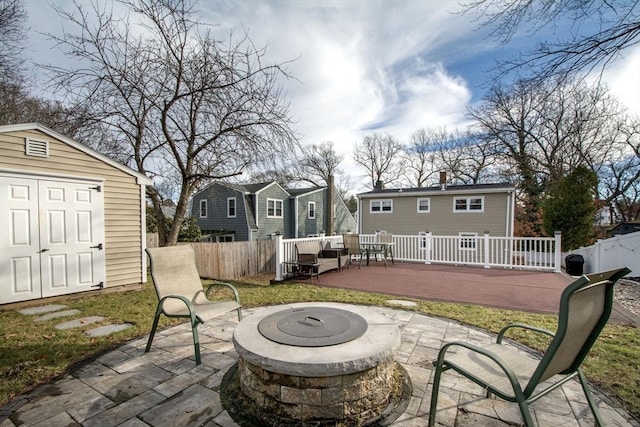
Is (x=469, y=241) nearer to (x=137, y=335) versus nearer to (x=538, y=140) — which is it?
(x=538, y=140)

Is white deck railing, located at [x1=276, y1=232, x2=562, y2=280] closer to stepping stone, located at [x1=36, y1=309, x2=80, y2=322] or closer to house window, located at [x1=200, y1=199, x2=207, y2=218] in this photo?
stepping stone, located at [x1=36, y1=309, x2=80, y2=322]

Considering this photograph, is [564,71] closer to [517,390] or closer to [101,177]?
[517,390]

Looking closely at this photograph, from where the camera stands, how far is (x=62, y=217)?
5543mm

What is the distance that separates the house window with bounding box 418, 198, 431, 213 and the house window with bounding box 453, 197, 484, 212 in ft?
4.20

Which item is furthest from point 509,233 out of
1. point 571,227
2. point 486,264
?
point 486,264

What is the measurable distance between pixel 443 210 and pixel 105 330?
14891 mm

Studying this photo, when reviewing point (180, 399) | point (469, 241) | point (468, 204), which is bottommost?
point (180, 399)

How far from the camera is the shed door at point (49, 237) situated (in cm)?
493

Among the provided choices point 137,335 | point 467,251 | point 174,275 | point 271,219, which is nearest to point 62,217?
point 137,335

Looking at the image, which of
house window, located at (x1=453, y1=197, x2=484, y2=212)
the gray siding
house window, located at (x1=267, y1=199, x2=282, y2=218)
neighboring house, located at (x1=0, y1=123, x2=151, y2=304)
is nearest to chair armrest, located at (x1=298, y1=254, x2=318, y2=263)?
neighboring house, located at (x1=0, y1=123, x2=151, y2=304)

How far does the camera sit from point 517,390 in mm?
1552

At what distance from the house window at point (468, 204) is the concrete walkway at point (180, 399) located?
41.7ft

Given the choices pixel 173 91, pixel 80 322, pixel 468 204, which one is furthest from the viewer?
pixel 468 204

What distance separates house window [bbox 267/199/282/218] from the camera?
64.0ft
